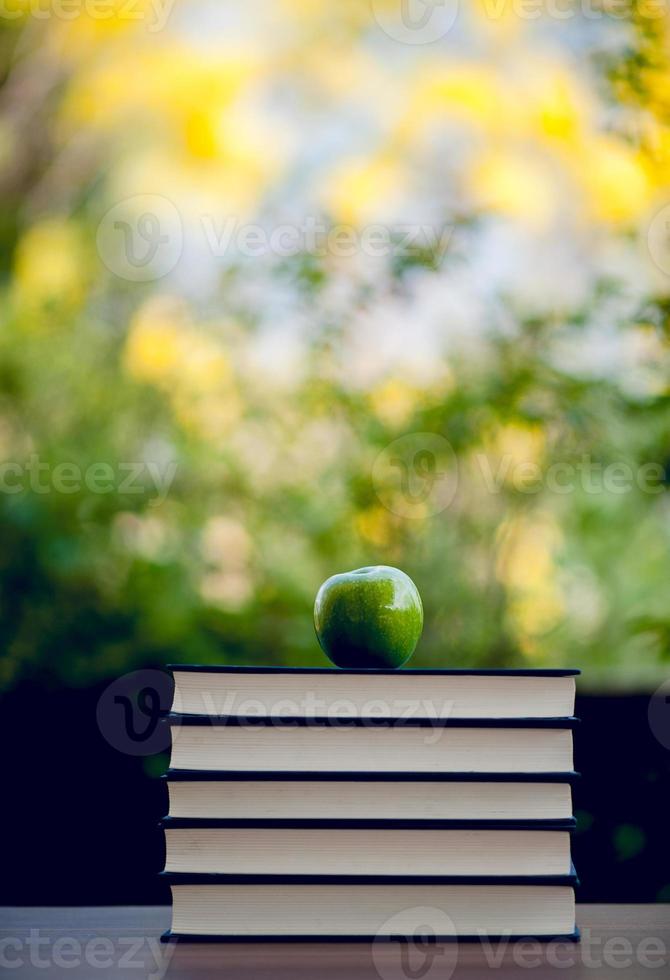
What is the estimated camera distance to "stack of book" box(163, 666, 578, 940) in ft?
2.59

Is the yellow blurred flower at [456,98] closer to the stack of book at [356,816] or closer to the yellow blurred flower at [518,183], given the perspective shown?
the yellow blurred flower at [518,183]

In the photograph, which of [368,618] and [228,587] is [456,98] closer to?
[228,587]

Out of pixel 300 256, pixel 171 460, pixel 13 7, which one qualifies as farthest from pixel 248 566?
pixel 13 7

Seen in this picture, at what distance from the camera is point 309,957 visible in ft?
2.50

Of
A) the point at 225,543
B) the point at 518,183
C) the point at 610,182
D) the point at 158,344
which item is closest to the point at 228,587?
the point at 225,543

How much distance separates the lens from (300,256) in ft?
11.0

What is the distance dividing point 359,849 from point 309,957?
89 mm

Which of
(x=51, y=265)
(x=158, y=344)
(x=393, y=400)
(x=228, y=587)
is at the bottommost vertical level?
(x=228, y=587)

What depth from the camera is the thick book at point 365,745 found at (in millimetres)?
798

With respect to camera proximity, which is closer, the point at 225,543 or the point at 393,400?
the point at 393,400

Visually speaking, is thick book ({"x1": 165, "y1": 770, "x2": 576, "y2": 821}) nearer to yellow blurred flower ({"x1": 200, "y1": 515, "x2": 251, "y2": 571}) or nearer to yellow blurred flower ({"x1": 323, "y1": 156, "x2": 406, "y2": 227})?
yellow blurred flower ({"x1": 200, "y1": 515, "x2": 251, "y2": 571})

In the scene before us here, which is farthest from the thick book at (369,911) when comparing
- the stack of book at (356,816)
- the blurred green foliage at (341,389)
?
the blurred green foliage at (341,389)

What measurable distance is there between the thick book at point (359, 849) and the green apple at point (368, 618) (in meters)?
0.17

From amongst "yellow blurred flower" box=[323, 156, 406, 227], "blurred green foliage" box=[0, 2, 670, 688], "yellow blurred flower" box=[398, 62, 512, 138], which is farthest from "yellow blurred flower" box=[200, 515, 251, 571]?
"yellow blurred flower" box=[398, 62, 512, 138]
